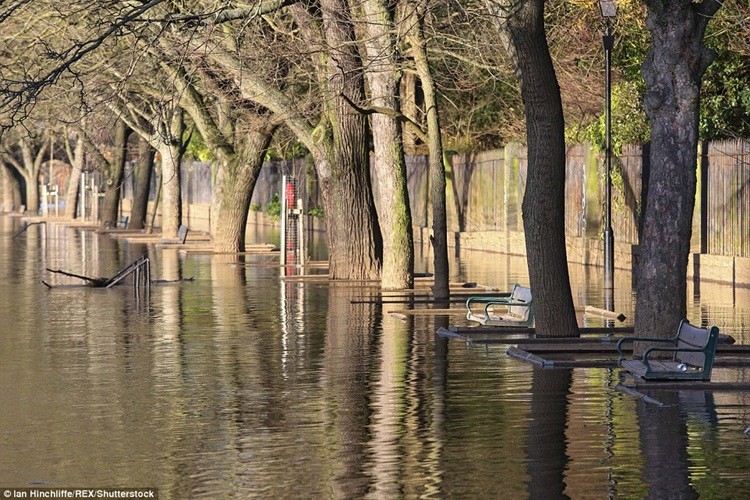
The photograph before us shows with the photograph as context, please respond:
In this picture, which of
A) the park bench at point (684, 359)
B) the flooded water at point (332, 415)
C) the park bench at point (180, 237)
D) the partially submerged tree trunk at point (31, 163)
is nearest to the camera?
the flooded water at point (332, 415)

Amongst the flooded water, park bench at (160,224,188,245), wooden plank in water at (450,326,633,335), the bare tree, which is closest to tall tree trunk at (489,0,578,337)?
the flooded water

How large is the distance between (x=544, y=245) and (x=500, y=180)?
2415cm

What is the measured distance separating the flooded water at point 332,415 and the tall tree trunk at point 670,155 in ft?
2.56

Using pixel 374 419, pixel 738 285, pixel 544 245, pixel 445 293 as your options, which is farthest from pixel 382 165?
Result: pixel 374 419

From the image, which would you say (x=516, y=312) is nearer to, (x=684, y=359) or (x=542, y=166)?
(x=542, y=166)

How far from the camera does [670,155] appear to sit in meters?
15.8

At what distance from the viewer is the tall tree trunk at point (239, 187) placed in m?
39.4

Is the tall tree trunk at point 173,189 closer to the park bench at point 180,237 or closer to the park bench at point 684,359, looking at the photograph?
the park bench at point 180,237

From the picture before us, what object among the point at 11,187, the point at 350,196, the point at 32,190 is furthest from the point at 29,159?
the point at 350,196

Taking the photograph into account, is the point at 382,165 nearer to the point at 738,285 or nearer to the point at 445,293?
the point at 445,293

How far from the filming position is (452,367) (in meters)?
16.7

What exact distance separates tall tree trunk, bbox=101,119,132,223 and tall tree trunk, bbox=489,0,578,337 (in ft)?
130

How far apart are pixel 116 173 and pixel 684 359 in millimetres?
46197

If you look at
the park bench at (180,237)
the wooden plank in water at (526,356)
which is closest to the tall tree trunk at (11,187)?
the park bench at (180,237)
